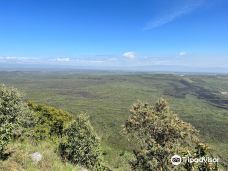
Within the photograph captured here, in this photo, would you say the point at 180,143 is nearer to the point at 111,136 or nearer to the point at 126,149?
the point at 126,149

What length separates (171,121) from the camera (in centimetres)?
3769

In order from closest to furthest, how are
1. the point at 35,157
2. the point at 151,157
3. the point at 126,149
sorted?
the point at 35,157 → the point at 151,157 → the point at 126,149

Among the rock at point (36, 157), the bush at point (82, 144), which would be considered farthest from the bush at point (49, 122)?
the rock at point (36, 157)

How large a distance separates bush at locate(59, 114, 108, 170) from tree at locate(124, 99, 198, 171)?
17.0ft

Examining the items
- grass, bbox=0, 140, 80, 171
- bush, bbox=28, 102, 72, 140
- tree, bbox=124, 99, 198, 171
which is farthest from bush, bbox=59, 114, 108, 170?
grass, bbox=0, 140, 80, 171

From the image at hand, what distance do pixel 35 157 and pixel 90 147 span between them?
25.4 meters

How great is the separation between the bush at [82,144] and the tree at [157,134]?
5.18 m

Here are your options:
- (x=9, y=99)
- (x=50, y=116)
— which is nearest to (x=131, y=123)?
(x=9, y=99)

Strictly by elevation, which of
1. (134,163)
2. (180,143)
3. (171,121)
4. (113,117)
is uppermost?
(171,121)

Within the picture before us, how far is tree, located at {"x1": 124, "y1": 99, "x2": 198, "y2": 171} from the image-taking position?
115ft

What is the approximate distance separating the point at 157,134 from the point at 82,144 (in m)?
10.9

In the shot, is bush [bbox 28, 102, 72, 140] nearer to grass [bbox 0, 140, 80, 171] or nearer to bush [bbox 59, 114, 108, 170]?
bush [bbox 59, 114, 108, 170]

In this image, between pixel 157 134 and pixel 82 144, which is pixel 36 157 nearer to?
pixel 157 134

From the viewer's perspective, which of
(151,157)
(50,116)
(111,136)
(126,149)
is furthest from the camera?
(111,136)
